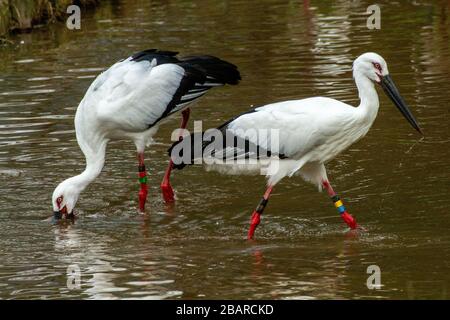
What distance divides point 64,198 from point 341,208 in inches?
98.2

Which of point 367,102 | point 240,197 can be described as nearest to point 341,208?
point 367,102

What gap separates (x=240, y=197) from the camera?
413 inches

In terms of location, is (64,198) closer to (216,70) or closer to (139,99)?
(139,99)

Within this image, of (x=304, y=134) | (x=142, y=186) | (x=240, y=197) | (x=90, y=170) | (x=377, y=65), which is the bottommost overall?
(x=240, y=197)

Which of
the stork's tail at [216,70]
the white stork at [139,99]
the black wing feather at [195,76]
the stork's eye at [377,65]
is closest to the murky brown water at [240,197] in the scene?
the white stork at [139,99]

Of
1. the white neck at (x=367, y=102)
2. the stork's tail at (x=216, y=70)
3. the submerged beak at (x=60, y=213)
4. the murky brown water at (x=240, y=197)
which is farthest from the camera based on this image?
A: the stork's tail at (x=216, y=70)

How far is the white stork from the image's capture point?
34.5ft

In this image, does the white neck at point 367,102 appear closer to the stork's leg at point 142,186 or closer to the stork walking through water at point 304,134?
the stork walking through water at point 304,134

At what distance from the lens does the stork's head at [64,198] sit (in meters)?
10.1

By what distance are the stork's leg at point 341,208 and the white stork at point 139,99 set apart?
69.3 inches

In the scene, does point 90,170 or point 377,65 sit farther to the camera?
point 90,170

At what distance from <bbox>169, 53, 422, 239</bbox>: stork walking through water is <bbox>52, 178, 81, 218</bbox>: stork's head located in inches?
43.7

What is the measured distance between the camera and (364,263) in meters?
8.36
